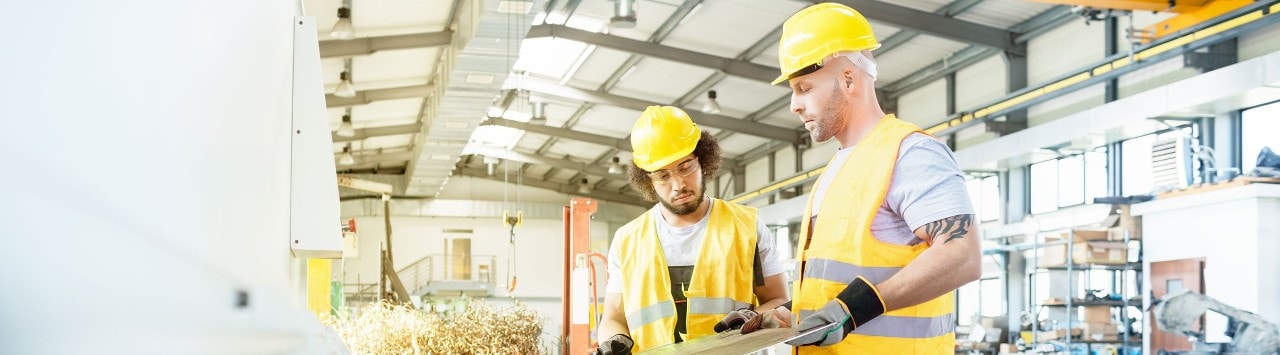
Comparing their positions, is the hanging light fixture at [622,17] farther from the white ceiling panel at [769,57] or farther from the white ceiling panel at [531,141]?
the white ceiling panel at [531,141]

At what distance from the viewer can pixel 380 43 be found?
15180 mm

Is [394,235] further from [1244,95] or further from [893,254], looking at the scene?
[893,254]

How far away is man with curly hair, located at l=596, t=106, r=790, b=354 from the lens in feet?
10.6

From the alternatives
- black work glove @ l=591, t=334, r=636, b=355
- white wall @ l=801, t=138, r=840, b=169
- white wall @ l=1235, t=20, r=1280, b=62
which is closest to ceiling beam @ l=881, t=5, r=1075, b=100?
white wall @ l=801, t=138, r=840, b=169

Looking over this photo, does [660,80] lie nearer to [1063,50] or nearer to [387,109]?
[387,109]

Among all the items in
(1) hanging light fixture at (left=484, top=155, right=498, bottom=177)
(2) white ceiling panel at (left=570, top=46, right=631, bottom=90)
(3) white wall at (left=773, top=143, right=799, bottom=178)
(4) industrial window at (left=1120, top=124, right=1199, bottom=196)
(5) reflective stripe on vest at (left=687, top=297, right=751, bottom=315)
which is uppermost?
(2) white ceiling panel at (left=570, top=46, right=631, bottom=90)

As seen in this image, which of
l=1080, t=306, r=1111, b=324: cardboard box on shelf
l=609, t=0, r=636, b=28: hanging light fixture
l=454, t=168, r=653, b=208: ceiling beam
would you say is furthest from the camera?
l=454, t=168, r=653, b=208: ceiling beam

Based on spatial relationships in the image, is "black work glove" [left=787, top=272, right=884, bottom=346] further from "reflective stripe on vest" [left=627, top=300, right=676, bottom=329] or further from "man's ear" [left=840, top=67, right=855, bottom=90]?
"reflective stripe on vest" [left=627, top=300, right=676, bottom=329]

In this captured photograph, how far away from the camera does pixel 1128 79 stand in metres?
12.9

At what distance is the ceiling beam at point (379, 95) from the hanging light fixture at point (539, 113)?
3.05 meters

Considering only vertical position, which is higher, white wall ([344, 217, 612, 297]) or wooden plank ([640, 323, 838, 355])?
wooden plank ([640, 323, 838, 355])

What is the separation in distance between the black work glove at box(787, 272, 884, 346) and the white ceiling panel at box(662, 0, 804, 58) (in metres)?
12.0

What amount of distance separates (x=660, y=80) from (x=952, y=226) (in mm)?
16856

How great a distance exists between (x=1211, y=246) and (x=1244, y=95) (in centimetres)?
178
